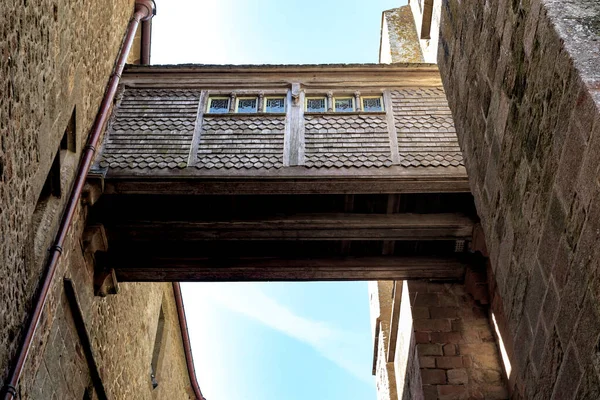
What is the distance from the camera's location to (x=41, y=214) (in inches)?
229

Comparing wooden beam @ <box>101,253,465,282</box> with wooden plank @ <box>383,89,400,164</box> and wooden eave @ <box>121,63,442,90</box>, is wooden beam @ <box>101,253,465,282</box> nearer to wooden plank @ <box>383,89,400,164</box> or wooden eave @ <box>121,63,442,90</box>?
wooden plank @ <box>383,89,400,164</box>

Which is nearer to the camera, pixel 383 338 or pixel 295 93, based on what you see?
pixel 295 93

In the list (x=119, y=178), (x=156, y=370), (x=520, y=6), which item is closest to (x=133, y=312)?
(x=156, y=370)

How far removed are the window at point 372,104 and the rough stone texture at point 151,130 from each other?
203cm

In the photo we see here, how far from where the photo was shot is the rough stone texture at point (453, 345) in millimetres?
7113

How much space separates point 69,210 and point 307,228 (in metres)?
2.46

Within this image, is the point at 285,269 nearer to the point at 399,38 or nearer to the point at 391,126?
the point at 391,126

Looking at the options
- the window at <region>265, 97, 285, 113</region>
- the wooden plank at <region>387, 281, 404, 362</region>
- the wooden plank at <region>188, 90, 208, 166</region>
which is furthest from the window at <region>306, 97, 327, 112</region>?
the wooden plank at <region>387, 281, 404, 362</region>

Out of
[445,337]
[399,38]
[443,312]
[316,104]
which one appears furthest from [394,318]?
[399,38]

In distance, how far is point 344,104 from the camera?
817cm

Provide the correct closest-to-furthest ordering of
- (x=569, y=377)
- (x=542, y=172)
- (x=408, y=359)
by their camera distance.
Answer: (x=569, y=377)
(x=542, y=172)
(x=408, y=359)

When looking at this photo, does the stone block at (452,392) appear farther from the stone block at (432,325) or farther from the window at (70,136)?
the window at (70,136)

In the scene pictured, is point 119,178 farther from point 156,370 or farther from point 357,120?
point 156,370

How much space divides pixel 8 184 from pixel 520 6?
368 cm
